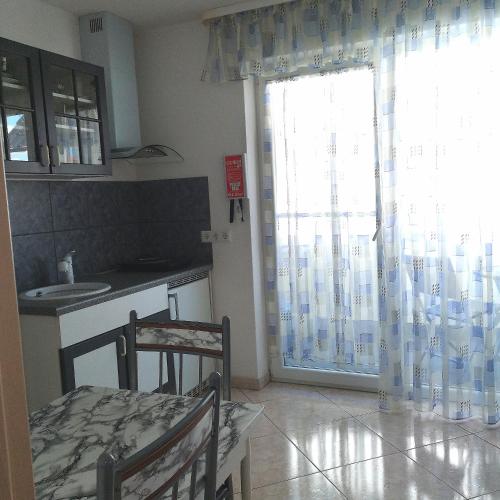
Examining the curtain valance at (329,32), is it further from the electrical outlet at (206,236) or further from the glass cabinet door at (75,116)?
the electrical outlet at (206,236)

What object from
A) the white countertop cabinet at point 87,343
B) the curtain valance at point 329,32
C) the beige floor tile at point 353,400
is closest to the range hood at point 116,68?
the curtain valance at point 329,32

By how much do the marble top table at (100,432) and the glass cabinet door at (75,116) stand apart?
1539mm

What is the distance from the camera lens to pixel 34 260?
112 inches

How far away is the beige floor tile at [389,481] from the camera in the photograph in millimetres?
2176

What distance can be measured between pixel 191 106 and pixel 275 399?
6.67 feet

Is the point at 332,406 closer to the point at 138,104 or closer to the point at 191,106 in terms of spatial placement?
the point at 191,106

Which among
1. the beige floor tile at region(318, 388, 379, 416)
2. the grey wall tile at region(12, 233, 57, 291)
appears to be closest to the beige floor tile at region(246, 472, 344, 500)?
the beige floor tile at region(318, 388, 379, 416)

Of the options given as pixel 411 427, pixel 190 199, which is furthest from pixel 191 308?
pixel 411 427

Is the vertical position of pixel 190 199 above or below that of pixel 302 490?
above

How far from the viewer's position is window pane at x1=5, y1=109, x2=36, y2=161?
2379mm

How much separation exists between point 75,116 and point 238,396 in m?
1.99

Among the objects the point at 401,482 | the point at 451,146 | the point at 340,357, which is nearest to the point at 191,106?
the point at 451,146

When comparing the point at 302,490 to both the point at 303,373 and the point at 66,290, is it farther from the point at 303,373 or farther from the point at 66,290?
the point at 66,290

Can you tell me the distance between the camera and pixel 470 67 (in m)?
A: 2.65
